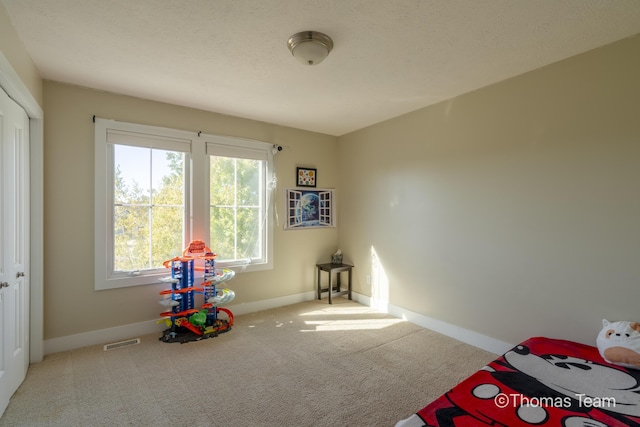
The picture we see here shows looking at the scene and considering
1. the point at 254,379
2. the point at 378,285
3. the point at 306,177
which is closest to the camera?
the point at 254,379

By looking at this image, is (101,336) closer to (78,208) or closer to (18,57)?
(78,208)

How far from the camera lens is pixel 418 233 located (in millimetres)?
3494

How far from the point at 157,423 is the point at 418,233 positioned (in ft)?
9.50

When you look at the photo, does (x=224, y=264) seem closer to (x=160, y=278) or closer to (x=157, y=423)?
(x=160, y=278)

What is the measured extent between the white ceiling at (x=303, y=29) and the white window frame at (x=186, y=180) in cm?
42

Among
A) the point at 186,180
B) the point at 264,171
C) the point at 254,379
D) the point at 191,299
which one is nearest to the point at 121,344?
the point at 191,299

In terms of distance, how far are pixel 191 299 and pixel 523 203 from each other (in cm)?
338

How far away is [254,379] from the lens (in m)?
2.36

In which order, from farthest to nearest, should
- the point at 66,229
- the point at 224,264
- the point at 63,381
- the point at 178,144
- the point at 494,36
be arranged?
the point at 224,264 < the point at 178,144 < the point at 66,229 < the point at 63,381 < the point at 494,36

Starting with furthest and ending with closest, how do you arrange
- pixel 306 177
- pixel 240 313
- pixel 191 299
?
pixel 306 177, pixel 240 313, pixel 191 299

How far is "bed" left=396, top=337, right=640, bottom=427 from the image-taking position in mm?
1402

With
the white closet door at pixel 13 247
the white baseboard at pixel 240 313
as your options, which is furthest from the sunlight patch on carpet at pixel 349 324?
the white closet door at pixel 13 247

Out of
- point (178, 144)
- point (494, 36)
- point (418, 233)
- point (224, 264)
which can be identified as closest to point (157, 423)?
point (224, 264)

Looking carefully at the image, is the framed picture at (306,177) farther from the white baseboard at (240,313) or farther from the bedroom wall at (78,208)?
the white baseboard at (240,313)
